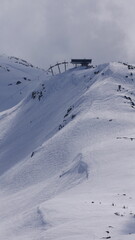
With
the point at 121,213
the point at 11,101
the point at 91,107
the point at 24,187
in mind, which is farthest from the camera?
the point at 11,101

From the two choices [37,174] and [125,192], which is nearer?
[125,192]

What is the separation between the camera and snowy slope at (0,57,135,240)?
18484 millimetres

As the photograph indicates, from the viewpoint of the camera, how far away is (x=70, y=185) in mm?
26359

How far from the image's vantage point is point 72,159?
33469mm

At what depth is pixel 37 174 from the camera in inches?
1364

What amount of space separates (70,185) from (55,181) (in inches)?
125

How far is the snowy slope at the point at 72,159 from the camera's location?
1848 centimetres

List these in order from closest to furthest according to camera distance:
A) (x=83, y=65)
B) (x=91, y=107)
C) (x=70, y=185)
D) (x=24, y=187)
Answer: (x=70, y=185) < (x=24, y=187) < (x=91, y=107) < (x=83, y=65)

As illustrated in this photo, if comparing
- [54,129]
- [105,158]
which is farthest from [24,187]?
[54,129]

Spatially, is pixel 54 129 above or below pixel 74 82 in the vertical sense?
below

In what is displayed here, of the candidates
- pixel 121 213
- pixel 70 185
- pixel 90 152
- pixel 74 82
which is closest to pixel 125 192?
pixel 121 213

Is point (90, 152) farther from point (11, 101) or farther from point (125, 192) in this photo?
point (11, 101)

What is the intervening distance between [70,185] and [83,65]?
38220 millimetres

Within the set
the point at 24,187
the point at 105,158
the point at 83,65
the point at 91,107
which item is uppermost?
the point at 83,65
